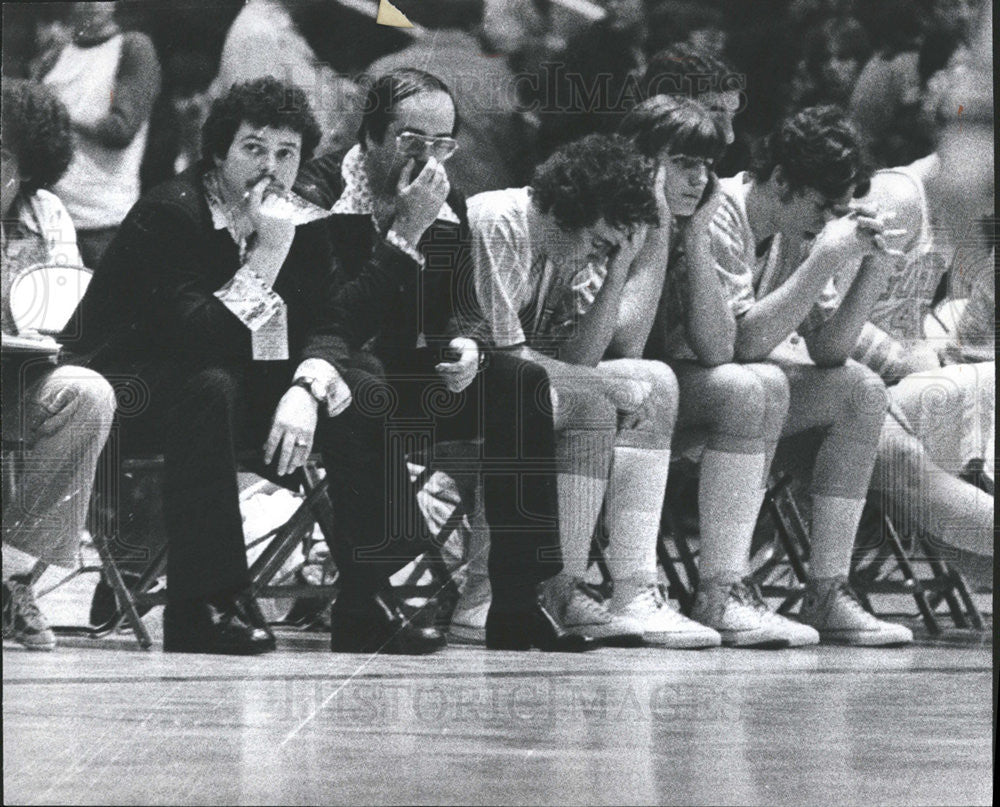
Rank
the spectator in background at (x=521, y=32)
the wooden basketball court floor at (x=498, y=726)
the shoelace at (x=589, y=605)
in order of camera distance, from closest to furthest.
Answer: the wooden basketball court floor at (x=498, y=726) → the spectator in background at (x=521, y=32) → the shoelace at (x=589, y=605)

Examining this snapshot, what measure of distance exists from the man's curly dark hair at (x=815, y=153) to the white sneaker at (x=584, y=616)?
1.24 meters

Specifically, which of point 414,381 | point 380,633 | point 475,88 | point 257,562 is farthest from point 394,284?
point 380,633

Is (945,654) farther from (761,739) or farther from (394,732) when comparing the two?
(394,732)

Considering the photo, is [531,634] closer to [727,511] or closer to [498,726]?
[498,726]

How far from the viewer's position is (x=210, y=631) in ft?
13.7

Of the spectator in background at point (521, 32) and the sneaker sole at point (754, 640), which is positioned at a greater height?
the spectator in background at point (521, 32)

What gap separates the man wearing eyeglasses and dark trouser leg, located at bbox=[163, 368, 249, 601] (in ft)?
0.94

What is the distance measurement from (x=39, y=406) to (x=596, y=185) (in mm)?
1637

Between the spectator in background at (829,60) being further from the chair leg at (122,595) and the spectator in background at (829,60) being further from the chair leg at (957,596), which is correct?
the chair leg at (122,595)

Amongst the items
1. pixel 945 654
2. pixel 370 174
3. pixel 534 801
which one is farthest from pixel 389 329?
pixel 945 654

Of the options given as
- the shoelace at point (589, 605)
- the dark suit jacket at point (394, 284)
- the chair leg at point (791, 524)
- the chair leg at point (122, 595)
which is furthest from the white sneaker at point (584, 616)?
the chair leg at point (122, 595)

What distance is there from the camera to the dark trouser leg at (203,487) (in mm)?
4164

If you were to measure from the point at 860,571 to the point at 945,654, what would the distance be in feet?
1.05

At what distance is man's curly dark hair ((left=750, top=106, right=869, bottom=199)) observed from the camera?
4172 mm
